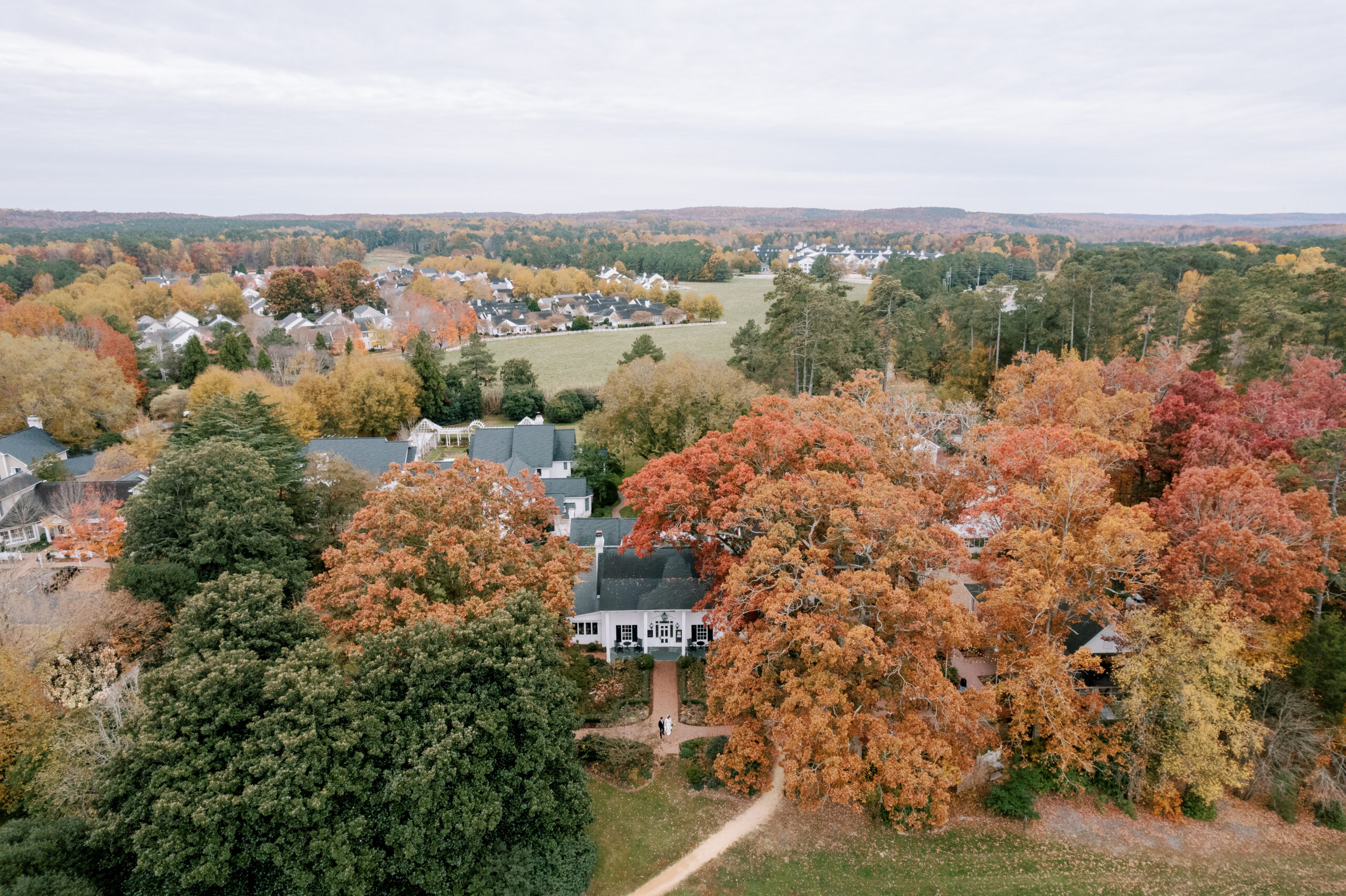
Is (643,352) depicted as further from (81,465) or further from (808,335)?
(81,465)

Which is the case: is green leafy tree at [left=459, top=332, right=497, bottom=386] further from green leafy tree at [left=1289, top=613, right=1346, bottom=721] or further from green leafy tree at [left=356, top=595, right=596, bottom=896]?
green leafy tree at [left=1289, top=613, right=1346, bottom=721]

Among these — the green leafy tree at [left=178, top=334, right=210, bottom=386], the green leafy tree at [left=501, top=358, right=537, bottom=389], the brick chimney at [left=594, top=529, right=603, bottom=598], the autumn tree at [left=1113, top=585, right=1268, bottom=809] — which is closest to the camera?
the autumn tree at [left=1113, top=585, right=1268, bottom=809]

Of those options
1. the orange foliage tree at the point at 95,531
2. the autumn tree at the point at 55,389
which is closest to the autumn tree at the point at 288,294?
the autumn tree at the point at 55,389

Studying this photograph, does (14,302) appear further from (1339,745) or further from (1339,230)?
(1339,230)

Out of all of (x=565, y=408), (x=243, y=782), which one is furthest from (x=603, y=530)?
(x=565, y=408)

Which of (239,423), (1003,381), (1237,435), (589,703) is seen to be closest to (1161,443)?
(1237,435)

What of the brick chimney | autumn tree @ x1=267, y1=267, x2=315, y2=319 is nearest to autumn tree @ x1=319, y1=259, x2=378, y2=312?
autumn tree @ x1=267, y1=267, x2=315, y2=319
